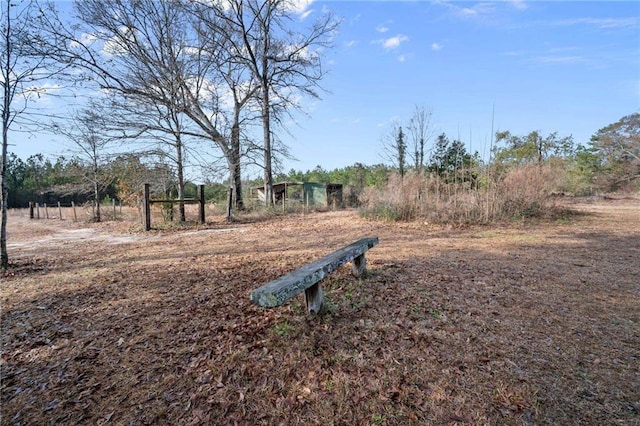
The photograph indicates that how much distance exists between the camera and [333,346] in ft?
7.19

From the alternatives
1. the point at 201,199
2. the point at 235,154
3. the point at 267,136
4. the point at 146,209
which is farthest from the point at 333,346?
the point at 267,136

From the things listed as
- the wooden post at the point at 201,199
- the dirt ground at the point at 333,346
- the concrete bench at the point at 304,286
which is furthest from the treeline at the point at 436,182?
the concrete bench at the point at 304,286

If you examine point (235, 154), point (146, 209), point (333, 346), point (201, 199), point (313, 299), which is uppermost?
point (235, 154)

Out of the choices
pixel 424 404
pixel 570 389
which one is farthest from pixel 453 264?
pixel 424 404

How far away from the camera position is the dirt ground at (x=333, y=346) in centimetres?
167

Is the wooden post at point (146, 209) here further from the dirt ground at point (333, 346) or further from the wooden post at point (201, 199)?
the dirt ground at point (333, 346)

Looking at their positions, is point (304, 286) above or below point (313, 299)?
above

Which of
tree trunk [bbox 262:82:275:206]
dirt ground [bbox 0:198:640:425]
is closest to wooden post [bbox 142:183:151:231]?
dirt ground [bbox 0:198:640:425]

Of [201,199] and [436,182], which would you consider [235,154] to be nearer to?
[201,199]

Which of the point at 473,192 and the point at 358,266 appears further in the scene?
the point at 473,192

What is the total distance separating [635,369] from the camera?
6.51ft

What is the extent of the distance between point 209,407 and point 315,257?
3.07 meters

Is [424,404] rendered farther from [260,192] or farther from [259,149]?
[260,192]

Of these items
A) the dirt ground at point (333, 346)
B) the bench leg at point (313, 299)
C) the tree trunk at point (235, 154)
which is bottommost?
the dirt ground at point (333, 346)
